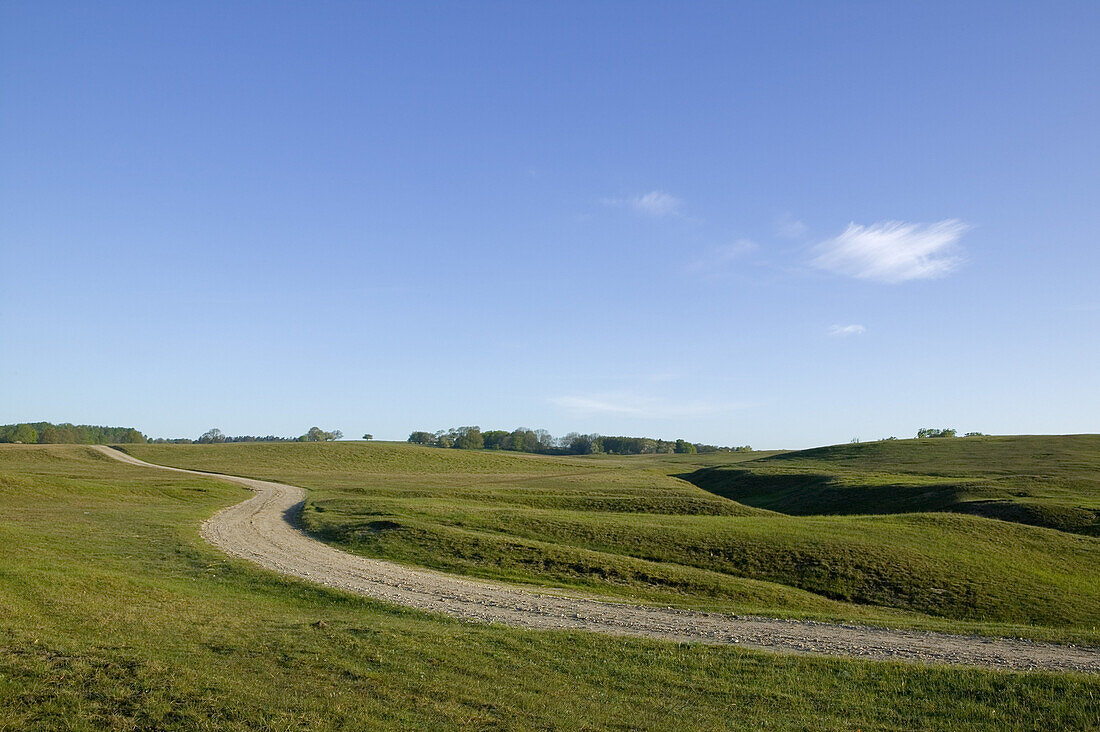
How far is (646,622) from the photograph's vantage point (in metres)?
20.7

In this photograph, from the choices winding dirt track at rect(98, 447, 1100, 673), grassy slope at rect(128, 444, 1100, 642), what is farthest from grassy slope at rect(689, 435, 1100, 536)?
winding dirt track at rect(98, 447, 1100, 673)

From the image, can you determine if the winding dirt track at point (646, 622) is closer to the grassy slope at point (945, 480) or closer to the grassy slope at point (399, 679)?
the grassy slope at point (399, 679)

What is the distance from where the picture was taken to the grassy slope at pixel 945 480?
5012 centimetres

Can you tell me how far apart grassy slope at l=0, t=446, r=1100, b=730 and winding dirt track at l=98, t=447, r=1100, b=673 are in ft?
6.12

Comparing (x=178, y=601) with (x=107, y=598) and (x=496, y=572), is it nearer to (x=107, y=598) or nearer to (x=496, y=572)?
(x=107, y=598)

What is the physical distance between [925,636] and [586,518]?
26.6 metres

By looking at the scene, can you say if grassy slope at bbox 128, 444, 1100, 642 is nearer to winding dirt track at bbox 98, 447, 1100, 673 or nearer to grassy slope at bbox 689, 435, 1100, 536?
winding dirt track at bbox 98, 447, 1100, 673

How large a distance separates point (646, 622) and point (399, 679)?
9819 mm

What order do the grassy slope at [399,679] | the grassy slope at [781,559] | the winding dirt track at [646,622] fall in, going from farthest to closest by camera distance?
the grassy slope at [781,559]
the winding dirt track at [646,622]
the grassy slope at [399,679]

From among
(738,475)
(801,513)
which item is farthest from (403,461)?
(801,513)

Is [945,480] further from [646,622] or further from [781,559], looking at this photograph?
[646,622]

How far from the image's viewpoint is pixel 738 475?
10394cm

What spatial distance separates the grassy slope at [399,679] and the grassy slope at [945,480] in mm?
39663

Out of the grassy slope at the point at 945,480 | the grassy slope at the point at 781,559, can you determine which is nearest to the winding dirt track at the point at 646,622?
the grassy slope at the point at 781,559
